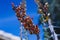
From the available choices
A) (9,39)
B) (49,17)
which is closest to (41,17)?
(49,17)

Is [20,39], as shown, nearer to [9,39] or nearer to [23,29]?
[23,29]

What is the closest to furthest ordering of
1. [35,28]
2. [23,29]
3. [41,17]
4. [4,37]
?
[4,37] → [35,28] → [23,29] → [41,17]

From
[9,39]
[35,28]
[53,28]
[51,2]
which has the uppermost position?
[51,2]

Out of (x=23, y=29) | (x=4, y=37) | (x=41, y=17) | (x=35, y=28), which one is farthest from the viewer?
(x=41, y=17)

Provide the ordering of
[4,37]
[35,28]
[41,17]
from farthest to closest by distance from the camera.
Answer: [41,17] < [35,28] < [4,37]

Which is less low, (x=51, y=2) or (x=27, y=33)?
(x=51, y=2)

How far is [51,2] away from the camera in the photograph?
3.49m

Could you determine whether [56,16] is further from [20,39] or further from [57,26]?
[20,39]

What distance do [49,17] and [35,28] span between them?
0.48 m

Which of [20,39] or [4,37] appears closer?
[4,37]

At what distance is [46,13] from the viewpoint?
3385 millimetres

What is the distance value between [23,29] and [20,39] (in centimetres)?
20

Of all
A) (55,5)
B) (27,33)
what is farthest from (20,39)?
(55,5)

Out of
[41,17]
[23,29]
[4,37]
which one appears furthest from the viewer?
[41,17]
